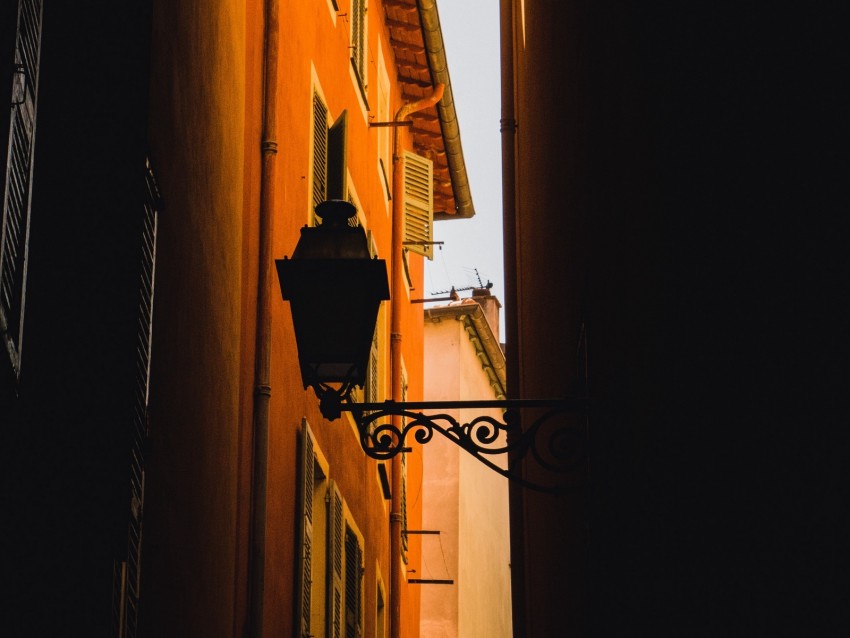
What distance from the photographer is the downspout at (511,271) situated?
30.3 ft

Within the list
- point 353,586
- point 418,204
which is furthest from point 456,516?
point 353,586

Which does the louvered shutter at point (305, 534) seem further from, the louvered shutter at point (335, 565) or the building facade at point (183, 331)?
the louvered shutter at point (335, 565)

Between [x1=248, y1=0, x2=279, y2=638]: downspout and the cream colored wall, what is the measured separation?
16.8 meters

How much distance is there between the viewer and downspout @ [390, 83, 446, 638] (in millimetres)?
16203

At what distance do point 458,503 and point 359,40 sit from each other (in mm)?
14141

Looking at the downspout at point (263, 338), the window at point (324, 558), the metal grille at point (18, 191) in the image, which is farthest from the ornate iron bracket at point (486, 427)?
Result: the window at point (324, 558)

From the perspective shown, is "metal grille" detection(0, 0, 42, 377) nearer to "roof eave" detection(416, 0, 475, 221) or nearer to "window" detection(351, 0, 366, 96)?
"window" detection(351, 0, 366, 96)

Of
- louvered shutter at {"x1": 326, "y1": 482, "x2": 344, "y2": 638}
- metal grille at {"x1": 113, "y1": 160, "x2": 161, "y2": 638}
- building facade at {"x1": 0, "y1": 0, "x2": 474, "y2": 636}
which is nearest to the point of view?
building facade at {"x1": 0, "y1": 0, "x2": 474, "y2": 636}

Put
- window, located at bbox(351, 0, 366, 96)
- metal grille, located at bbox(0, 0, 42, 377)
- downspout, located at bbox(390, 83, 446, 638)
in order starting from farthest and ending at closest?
downspout, located at bbox(390, 83, 446, 638), window, located at bbox(351, 0, 366, 96), metal grille, located at bbox(0, 0, 42, 377)

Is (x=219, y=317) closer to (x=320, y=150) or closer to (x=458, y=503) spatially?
(x=320, y=150)

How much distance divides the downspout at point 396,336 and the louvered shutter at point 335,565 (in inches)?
158

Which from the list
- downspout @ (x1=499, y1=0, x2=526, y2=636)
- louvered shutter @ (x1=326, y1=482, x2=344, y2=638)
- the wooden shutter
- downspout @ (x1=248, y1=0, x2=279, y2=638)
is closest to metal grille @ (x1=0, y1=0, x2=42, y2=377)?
downspout @ (x1=248, y1=0, x2=279, y2=638)

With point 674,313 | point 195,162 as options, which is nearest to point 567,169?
point 195,162

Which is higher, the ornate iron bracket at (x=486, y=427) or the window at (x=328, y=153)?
the window at (x=328, y=153)
